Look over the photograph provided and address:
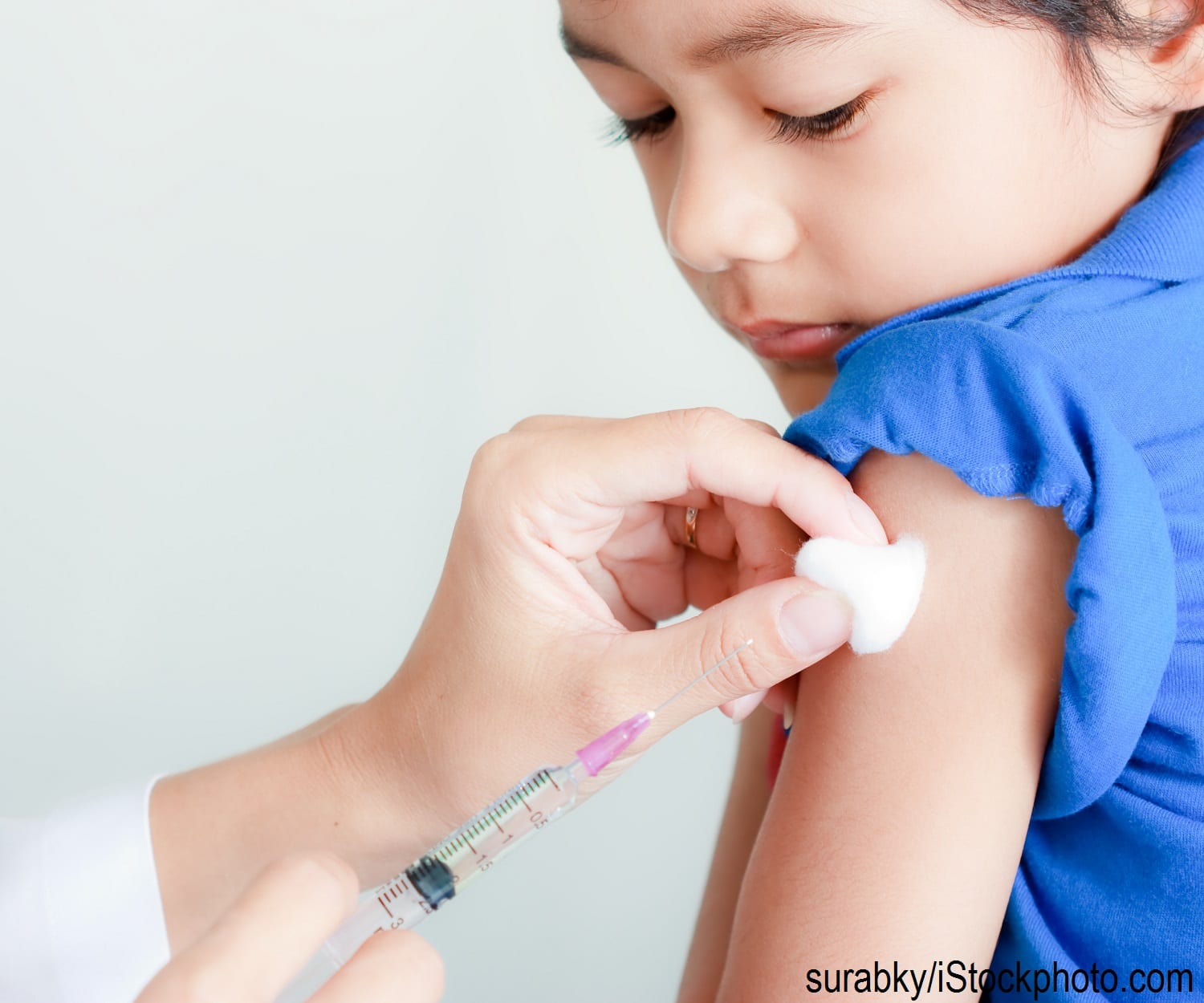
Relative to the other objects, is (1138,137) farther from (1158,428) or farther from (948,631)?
(948,631)

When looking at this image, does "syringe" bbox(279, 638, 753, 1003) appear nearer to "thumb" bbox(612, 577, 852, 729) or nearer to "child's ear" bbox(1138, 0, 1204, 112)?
"thumb" bbox(612, 577, 852, 729)

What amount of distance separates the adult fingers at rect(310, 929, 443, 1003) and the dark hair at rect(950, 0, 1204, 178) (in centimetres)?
74

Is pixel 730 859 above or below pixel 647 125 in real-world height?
below

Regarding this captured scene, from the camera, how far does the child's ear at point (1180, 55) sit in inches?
37.2

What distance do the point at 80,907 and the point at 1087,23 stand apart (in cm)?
110

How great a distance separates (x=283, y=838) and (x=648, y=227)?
1278mm

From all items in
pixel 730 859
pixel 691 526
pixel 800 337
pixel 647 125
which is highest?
pixel 647 125

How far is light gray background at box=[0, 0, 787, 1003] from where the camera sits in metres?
1.83

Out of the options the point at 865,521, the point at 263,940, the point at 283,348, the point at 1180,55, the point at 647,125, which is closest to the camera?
the point at 263,940

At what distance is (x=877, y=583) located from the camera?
832mm

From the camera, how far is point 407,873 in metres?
0.89

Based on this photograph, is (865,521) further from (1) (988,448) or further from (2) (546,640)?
(2) (546,640)

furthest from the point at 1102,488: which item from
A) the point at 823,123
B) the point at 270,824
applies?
the point at 270,824

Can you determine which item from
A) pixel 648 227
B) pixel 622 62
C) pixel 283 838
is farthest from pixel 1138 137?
pixel 648 227
